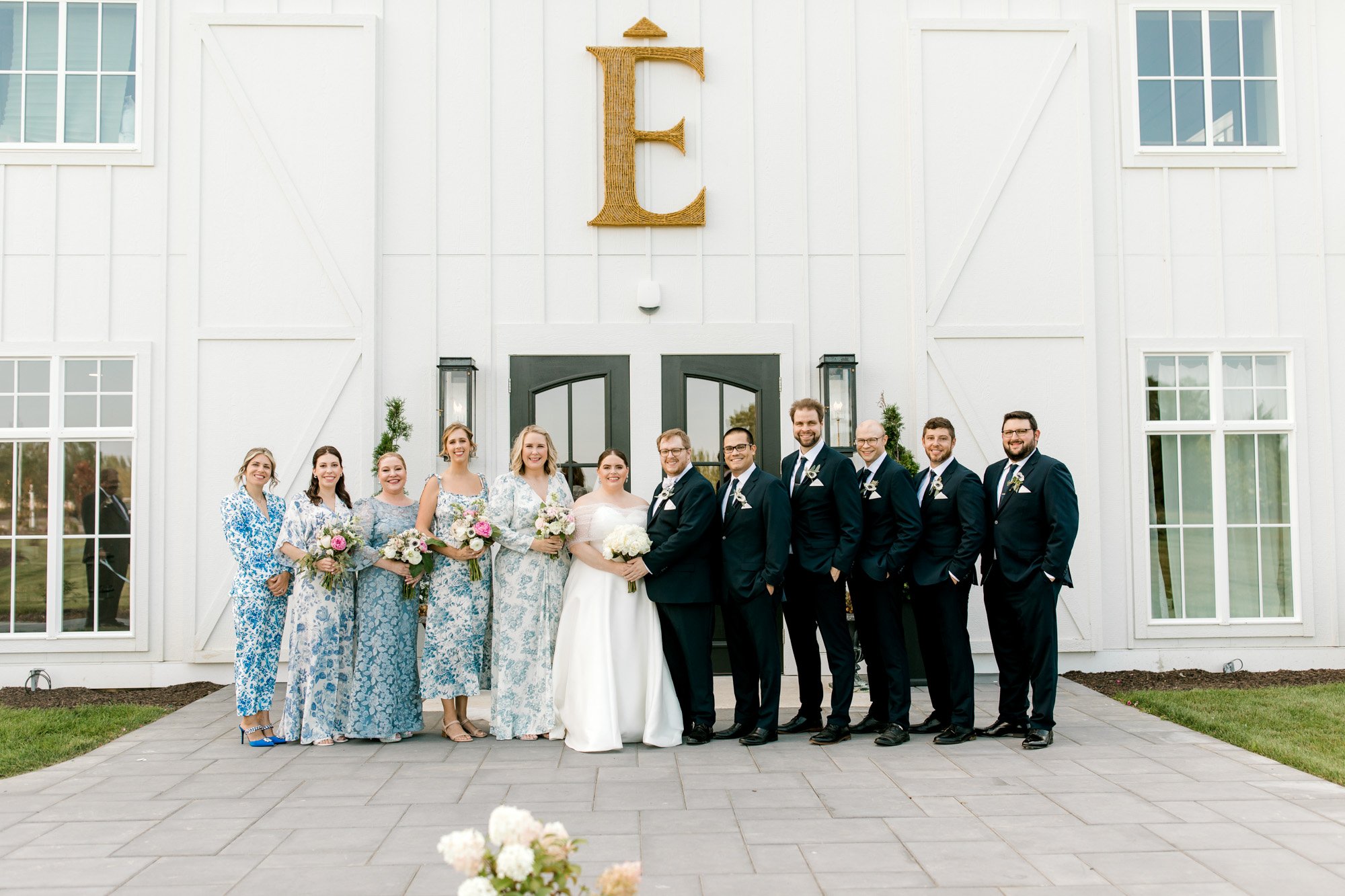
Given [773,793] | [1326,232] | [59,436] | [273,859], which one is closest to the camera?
[273,859]

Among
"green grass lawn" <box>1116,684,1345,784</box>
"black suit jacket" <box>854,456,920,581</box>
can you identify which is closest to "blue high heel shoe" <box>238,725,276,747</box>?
"black suit jacket" <box>854,456,920,581</box>

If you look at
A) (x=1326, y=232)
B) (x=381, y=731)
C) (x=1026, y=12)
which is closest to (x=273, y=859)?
(x=381, y=731)

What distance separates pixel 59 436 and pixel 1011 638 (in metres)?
7.20

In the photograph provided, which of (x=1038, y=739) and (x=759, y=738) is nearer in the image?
(x=1038, y=739)

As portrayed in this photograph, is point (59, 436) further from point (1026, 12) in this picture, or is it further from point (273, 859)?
point (1026, 12)

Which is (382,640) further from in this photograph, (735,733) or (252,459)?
(735,733)

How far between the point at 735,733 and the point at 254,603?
118 inches

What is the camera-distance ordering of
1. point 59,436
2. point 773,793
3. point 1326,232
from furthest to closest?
point 1326,232 < point 59,436 < point 773,793

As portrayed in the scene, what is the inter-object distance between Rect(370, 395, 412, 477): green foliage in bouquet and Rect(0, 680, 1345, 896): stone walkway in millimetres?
2361

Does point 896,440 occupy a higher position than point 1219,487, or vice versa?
point 896,440

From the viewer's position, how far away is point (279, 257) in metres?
8.29

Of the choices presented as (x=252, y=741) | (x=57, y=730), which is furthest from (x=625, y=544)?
(x=57, y=730)

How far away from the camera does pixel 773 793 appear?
5.04m

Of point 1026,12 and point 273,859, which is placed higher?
point 1026,12
